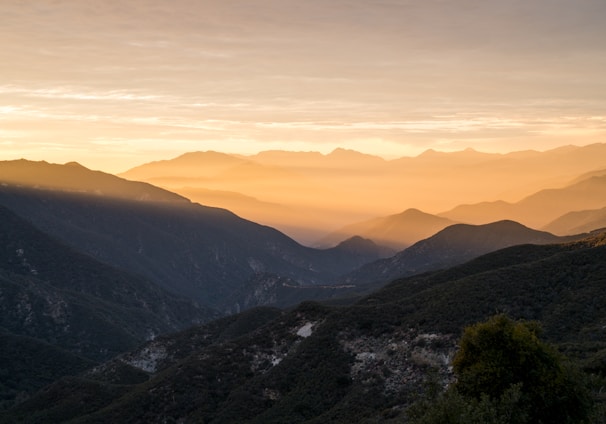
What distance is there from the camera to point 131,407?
7225 centimetres

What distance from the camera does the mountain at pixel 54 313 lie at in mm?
118000

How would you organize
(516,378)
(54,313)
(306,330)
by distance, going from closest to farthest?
(516,378) < (306,330) < (54,313)

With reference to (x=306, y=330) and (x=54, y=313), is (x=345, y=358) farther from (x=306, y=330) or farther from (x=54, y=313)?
(x=54, y=313)

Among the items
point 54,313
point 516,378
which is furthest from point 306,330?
point 54,313

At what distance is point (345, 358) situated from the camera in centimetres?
7044

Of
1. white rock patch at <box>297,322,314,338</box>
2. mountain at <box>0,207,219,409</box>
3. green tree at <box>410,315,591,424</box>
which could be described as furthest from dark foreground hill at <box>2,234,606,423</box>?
mountain at <box>0,207,219,409</box>

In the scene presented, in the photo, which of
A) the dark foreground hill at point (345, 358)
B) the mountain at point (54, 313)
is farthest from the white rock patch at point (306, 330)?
the mountain at point (54, 313)

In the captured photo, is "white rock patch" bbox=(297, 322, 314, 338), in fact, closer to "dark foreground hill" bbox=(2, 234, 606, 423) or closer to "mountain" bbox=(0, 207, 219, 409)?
"dark foreground hill" bbox=(2, 234, 606, 423)

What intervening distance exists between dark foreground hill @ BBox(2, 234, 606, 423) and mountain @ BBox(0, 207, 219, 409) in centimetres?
3226

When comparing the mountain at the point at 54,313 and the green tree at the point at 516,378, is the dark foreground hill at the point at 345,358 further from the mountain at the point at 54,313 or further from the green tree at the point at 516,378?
the mountain at the point at 54,313

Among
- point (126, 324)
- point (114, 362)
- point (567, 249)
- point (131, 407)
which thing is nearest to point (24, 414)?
point (131, 407)

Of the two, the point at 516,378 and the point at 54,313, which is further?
the point at 54,313

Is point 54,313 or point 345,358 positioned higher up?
point 345,358

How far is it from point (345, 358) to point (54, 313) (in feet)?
350
